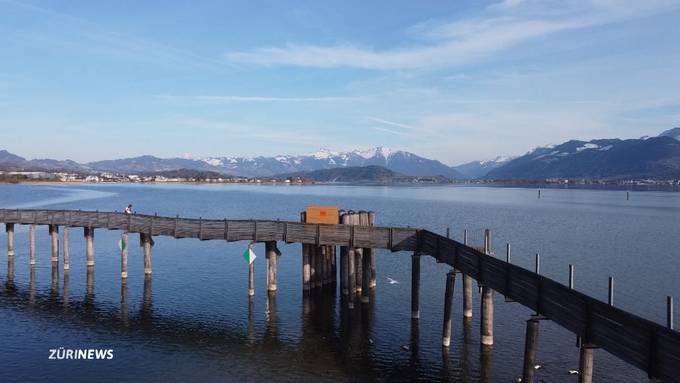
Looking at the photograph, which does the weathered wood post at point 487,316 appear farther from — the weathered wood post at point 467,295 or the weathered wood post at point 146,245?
the weathered wood post at point 146,245

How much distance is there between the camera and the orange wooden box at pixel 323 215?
40.2m

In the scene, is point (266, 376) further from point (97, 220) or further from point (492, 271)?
point (97, 220)

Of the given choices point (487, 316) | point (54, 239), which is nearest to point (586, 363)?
point (487, 316)

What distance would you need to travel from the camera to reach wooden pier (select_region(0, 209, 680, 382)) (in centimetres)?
1784

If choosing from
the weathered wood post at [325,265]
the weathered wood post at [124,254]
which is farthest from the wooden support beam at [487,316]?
the weathered wood post at [124,254]

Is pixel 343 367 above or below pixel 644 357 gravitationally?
below

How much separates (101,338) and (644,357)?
28319 mm

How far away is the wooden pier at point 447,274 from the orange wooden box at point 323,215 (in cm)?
93

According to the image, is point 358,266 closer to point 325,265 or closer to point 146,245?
point 325,265

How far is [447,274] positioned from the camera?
103ft

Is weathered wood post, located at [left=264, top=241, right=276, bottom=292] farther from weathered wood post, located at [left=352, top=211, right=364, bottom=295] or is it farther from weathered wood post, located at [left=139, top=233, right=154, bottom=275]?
weathered wood post, located at [left=139, top=233, right=154, bottom=275]

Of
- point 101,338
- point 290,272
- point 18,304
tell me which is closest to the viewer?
point 101,338

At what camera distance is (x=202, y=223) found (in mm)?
42844

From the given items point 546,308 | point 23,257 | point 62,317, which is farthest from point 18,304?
point 546,308
